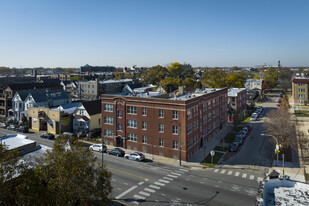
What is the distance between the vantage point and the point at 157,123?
144ft

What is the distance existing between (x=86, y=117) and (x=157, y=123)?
2250 centimetres

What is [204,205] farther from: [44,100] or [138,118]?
[44,100]

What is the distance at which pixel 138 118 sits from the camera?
150 ft

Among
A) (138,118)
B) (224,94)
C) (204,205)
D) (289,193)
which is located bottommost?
(204,205)

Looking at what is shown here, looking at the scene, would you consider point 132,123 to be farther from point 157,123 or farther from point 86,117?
point 86,117

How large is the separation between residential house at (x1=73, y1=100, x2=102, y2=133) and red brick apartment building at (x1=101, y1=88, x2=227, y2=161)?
932 centimetres

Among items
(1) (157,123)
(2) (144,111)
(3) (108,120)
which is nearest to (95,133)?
(3) (108,120)

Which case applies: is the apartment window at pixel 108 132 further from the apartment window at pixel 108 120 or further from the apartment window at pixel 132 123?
the apartment window at pixel 132 123

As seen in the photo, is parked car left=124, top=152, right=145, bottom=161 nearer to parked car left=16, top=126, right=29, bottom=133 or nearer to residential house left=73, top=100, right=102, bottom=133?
residential house left=73, top=100, right=102, bottom=133

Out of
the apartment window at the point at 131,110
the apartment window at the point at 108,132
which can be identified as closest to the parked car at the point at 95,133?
the apartment window at the point at 108,132

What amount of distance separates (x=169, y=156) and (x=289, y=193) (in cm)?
2386

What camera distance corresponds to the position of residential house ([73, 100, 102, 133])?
5801cm

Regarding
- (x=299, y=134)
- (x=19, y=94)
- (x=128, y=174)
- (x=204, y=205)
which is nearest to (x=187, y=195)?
(x=204, y=205)

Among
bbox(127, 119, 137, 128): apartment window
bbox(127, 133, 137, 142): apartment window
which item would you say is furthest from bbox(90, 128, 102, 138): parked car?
bbox(127, 119, 137, 128): apartment window
